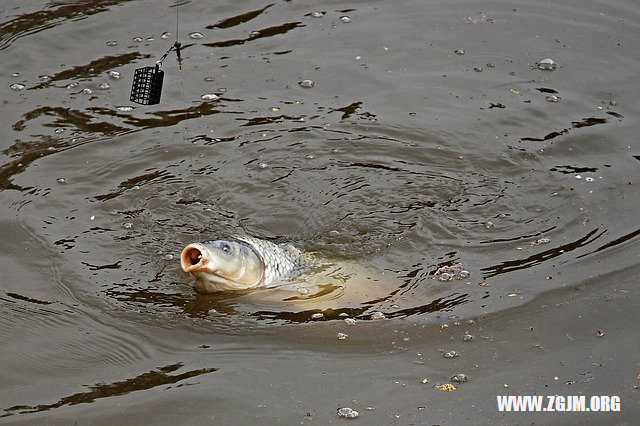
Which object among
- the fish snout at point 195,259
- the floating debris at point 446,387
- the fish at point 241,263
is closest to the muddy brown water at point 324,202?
the floating debris at point 446,387

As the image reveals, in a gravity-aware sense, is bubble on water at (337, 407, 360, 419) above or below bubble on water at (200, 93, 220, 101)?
below

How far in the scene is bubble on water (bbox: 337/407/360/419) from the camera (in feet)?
14.2

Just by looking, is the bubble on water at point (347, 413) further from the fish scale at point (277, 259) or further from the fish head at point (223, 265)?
the fish scale at point (277, 259)

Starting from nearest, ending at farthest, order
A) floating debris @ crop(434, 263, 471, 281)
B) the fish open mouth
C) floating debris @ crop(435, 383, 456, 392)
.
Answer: floating debris @ crop(435, 383, 456, 392) → the fish open mouth → floating debris @ crop(434, 263, 471, 281)

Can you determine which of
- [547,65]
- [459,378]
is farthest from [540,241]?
[547,65]

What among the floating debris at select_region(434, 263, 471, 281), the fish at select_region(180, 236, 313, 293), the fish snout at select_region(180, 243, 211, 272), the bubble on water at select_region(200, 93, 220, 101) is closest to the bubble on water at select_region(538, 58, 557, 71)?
the bubble on water at select_region(200, 93, 220, 101)

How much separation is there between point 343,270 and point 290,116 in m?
1.81

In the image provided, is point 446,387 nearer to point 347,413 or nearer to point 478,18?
point 347,413

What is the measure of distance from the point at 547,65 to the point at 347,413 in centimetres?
441

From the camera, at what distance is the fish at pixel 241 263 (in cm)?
521

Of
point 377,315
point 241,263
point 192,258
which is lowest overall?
point 377,315

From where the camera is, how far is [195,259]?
17.2 feet

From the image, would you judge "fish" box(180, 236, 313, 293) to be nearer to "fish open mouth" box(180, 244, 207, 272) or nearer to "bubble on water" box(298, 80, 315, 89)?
"fish open mouth" box(180, 244, 207, 272)

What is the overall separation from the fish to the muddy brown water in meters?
0.13
